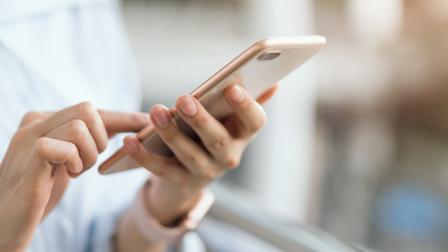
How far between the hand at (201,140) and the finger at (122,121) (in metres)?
0.02

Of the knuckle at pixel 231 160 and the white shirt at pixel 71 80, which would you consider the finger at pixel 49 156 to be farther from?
the white shirt at pixel 71 80

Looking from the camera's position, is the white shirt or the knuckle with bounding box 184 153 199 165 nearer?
the knuckle with bounding box 184 153 199 165

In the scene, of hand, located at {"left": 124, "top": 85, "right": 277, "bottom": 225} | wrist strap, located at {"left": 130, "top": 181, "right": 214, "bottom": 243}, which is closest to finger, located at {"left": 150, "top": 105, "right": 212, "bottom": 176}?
hand, located at {"left": 124, "top": 85, "right": 277, "bottom": 225}

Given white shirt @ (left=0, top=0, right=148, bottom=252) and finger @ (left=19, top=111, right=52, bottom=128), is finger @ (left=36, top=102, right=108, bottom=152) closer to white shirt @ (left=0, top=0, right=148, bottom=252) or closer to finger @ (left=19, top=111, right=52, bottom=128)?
finger @ (left=19, top=111, right=52, bottom=128)

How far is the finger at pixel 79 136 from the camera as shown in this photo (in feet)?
1.72

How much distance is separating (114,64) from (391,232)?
1.74m

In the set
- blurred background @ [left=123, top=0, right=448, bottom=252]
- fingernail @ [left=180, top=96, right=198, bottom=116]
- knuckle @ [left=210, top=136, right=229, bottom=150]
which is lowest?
blurred background @ [left=123, top=0, right=448, bottom=252]

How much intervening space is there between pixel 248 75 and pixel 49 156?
0.13 metres

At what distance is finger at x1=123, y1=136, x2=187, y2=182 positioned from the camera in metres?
0.57

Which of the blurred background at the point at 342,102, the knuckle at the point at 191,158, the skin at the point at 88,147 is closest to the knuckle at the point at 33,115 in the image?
the skin at the point at 88,147

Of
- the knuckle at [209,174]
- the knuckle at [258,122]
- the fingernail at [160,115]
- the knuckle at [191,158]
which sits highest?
the fingernail at [160,115]

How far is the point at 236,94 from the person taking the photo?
526 mm

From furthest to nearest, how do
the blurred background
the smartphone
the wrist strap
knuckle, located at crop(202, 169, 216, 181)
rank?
the blurred background, the wrist strap, knuckle, located at crop(202, 169, 216, 181), the smartphone

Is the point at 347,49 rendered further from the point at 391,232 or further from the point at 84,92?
the point at 84,92
